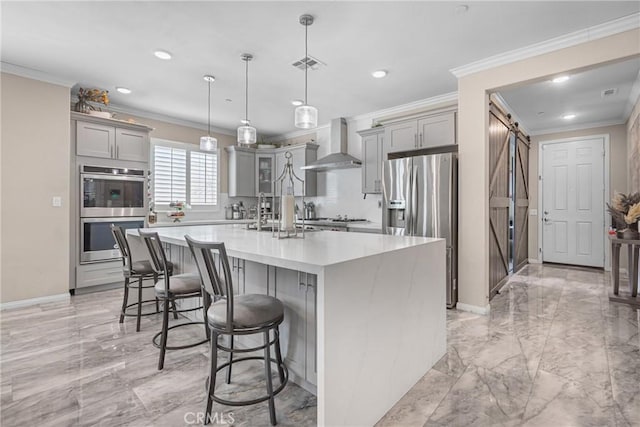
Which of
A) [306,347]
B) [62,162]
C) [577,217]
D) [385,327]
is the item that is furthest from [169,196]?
[577,217]

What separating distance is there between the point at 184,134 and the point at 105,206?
1.95 meters

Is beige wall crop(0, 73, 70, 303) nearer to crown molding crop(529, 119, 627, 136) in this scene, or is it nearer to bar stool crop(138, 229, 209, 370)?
bar stool crop(138, 229, 209, 370)

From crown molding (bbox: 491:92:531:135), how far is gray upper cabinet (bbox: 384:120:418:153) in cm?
100

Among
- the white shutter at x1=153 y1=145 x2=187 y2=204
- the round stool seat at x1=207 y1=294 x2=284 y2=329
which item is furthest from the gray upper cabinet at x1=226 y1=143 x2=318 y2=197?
the round stool seat at x1=207 y1=294 x2=284 y2=329

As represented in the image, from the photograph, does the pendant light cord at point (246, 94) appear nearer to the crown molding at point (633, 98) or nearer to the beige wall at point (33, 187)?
the beige wall at point (33, 187)

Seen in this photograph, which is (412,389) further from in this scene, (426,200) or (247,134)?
(247,134)

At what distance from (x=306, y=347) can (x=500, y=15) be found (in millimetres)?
2869

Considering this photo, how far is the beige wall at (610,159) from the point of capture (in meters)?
5.34

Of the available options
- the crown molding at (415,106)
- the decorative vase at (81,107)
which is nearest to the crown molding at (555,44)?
the crown molding at (415,106)

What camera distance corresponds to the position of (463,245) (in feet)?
11.5

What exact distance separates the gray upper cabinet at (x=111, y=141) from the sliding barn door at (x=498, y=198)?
472 centimetres

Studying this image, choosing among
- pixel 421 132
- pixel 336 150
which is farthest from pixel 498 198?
pixel 336 150

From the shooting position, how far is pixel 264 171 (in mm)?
6441

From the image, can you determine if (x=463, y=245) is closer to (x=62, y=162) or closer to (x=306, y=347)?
(x=306, y=347)
